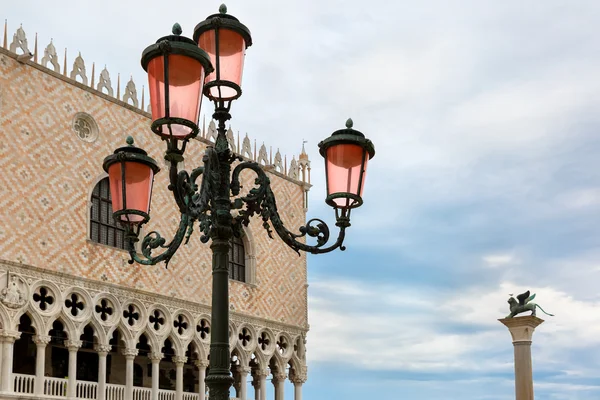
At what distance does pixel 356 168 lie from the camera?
536 centimetres

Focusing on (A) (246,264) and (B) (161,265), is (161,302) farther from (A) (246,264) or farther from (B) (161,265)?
(A) (246,264)

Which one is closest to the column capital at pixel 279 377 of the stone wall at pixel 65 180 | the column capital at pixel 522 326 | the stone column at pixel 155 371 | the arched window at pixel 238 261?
the arched window at pixel 238 261

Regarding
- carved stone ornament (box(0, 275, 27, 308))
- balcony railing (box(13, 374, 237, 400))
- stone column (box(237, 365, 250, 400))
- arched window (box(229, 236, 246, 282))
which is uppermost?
arched window (box(229, 236, 246, 282))

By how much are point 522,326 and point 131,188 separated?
983cm

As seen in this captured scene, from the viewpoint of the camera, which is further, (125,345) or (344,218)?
(125,345)

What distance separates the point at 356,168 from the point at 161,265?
39.1ft

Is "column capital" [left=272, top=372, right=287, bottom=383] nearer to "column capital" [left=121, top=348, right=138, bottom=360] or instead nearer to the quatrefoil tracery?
"column capital" [left=121, top=348, right=138, bottom=360]

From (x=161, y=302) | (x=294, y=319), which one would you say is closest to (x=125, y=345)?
(x=161, y=302)

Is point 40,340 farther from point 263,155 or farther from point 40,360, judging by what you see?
point 263,155

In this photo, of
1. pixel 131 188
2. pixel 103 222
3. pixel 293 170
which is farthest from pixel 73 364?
pixel 131 188

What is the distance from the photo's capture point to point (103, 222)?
15.7m

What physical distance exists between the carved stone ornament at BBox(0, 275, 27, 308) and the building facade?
0.06 feet

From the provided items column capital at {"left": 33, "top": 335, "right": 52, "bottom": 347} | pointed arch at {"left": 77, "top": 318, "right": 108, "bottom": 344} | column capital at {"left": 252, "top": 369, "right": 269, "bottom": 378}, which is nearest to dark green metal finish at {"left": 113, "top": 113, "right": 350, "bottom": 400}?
column capital at {"left": 33, "top": 335, "right": 52, "bottom": 347}

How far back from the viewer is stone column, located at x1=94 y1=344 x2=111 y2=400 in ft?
49.3
